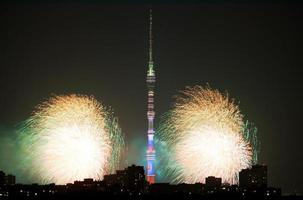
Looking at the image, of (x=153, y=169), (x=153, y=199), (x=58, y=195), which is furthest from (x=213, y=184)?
(x=153, y=169)

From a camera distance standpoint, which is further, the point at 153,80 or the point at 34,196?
the point at 153,80

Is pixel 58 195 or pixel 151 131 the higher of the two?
pixel 151 131

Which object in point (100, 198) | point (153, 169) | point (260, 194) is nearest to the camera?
point (100, 198)

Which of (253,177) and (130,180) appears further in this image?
(130,180)

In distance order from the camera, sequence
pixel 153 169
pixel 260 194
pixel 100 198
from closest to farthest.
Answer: pixel 100 198 → pixel 260 194 → pixel 153 169

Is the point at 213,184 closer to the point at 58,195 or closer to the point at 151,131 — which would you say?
the point at 58,195

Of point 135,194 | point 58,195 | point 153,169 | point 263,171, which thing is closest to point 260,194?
point 263,171
